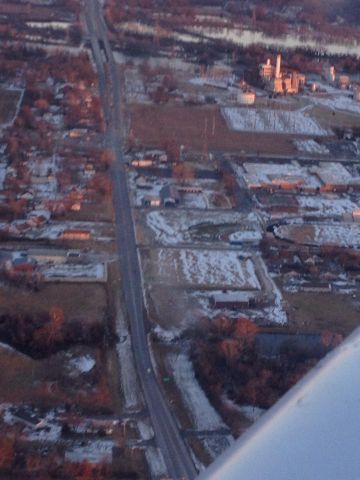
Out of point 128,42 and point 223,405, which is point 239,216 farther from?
point 128,42

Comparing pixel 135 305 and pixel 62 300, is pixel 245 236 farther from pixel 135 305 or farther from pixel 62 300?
pixel 62 300

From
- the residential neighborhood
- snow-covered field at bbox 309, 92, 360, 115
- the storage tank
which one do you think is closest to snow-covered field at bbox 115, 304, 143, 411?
the residential neighborhood

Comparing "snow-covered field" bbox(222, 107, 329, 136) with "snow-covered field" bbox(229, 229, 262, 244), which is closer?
"snow-covered field" bbox(229, 229, 262, 244)

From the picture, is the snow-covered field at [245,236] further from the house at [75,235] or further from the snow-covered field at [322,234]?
the house at [75,235]

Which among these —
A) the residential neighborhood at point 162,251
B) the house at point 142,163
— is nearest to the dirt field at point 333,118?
the residential neighborhood at point 162,251

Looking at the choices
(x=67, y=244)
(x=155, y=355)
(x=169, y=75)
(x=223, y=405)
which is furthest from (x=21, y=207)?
(x=169, y=75)

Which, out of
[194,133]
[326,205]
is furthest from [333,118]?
[326,205]

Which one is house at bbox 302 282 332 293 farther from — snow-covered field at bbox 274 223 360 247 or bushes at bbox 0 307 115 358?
bushes at bbox 0 307 115 358
